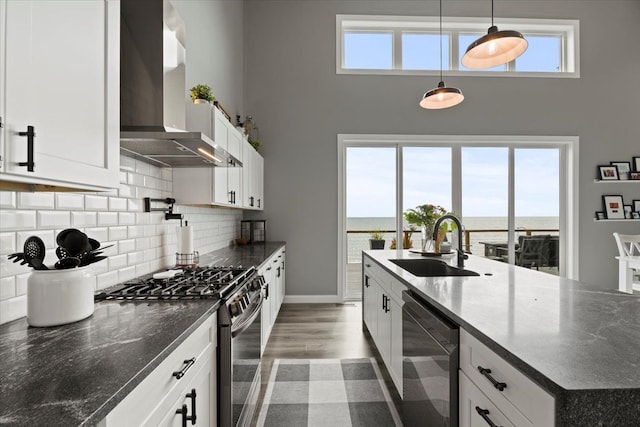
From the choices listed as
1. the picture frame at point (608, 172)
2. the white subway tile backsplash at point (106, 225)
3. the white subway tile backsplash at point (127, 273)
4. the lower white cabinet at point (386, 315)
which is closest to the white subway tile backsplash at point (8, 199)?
the white subway tile backsplash at point (106, 225)

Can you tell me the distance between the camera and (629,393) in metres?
0.75

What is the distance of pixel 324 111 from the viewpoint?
4941 millimetres

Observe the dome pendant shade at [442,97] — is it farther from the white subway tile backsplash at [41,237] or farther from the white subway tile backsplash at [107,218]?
the white subway tile backsplash at [41,237]

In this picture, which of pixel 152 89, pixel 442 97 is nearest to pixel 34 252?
pixel 152 89

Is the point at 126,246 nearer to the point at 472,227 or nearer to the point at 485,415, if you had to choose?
the point at 485,415

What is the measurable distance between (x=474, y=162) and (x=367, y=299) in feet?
9.90

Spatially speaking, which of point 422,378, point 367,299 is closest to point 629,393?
point 422,378

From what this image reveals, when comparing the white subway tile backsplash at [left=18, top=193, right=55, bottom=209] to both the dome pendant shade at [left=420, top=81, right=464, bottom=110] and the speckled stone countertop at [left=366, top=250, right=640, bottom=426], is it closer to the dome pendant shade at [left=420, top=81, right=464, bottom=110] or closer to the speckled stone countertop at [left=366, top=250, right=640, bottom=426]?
the speckled stone countertop at [left=366, top=250, right=640, bottom=426]

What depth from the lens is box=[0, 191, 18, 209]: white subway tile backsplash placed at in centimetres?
115

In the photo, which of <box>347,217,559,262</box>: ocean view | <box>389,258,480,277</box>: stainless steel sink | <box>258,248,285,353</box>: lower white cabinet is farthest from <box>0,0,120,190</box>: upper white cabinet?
<box>347,217,559,262</box>: ocean view

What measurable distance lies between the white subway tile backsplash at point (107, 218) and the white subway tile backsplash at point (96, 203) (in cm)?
3

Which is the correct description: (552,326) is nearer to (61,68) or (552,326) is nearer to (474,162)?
(61,68)

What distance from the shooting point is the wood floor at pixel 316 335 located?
304 centimetres

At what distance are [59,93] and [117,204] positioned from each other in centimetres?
97
